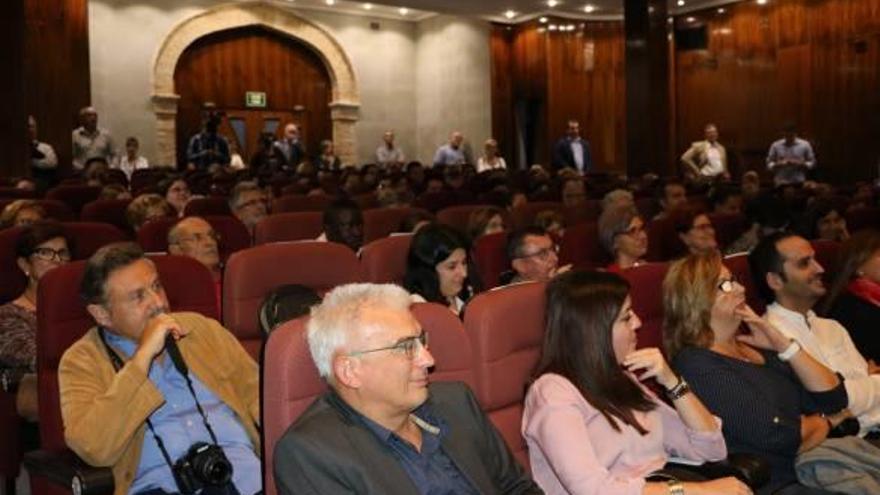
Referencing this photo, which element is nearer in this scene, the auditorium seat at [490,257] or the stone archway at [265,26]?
the auditorium seat at [490,257]

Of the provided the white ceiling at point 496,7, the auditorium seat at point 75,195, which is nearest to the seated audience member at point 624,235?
the auditorium seat at point 75,195

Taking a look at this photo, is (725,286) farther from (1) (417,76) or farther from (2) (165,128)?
(1) (417,76)

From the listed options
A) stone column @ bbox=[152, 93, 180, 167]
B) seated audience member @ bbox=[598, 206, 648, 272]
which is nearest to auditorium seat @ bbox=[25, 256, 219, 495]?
seated audience member @ bbox=[598, 206, 648, 272]

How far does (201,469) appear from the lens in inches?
98.9

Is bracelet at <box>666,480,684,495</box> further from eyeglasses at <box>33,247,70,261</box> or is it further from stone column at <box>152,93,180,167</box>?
stone column at <box>152,93,180,167</box>

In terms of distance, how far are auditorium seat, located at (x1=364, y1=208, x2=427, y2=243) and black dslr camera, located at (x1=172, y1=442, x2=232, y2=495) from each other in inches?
134

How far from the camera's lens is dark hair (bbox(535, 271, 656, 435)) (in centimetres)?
257

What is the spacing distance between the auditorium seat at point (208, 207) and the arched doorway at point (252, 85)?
1027 centimetres

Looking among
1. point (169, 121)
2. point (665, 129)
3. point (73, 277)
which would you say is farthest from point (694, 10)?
point (73, 277)

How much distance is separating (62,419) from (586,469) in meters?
1.43

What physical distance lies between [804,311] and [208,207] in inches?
171

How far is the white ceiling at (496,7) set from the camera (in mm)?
15672

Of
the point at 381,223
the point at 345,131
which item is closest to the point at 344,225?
the point at 381,223

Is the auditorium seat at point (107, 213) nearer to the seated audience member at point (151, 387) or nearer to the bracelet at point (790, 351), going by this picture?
the seated audience member at point (151, 387)
